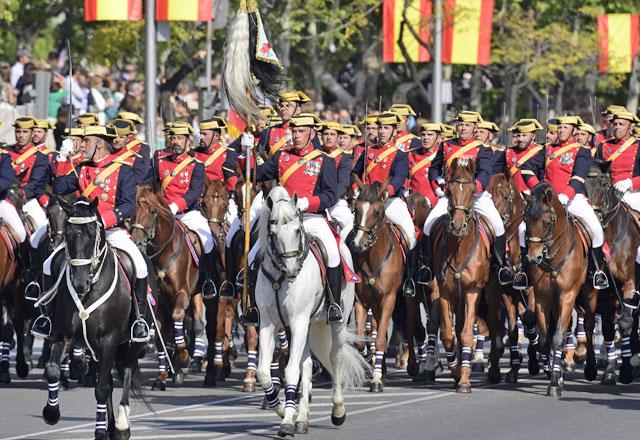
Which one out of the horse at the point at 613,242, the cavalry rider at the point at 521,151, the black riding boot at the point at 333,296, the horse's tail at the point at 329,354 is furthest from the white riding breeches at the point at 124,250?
the cavalry rider at the point at 521,151

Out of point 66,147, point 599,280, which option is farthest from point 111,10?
point 66,147

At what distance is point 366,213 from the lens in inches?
758

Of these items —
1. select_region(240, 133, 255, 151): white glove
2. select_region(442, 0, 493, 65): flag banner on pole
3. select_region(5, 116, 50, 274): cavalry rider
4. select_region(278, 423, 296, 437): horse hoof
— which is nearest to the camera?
select_region(278, 423, 296, 437): horse hoof

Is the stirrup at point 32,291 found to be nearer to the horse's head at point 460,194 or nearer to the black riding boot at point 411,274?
the black riding boot at point 411,274

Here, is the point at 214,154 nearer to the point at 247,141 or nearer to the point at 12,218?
the point at 12,218

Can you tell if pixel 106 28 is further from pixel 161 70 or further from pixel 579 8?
pixel 579 8

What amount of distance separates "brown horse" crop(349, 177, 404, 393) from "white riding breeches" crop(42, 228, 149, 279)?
13.0ft

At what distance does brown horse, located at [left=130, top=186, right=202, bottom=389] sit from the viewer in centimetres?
1947

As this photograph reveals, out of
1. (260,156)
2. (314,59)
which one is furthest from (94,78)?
(314,59)

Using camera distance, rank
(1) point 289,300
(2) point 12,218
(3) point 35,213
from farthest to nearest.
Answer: (3) point 35,213 < (2) point 12,218 < (1) point 289,300

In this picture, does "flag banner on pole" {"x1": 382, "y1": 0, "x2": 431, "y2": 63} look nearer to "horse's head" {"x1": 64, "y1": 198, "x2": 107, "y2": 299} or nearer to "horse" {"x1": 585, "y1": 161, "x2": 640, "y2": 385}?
"horse" {"x1": 585, "y1": 161, "x2": 640, "y2": 385}

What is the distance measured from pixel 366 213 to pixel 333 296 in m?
2.90

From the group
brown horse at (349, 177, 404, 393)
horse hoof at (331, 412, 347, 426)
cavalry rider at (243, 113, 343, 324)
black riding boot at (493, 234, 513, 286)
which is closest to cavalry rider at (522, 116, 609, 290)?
black riding boot at (493, 234, 513, 286)

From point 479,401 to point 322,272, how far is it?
2.70 m
